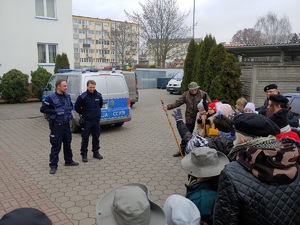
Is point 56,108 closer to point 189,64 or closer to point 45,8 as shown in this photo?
point 189,64

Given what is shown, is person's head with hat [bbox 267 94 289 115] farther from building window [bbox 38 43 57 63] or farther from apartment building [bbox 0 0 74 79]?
building window [bbox 38 43 57 63]

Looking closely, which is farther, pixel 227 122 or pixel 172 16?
pixel 172 16

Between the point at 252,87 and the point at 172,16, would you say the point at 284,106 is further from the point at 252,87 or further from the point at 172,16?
the point at 172,16

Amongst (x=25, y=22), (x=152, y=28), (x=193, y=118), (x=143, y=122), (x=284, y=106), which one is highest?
(x=152, y=28)

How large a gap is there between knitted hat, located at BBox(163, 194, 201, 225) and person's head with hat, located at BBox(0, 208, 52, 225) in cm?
108

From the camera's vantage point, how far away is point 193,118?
645 cm

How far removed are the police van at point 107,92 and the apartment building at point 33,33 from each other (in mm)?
9427

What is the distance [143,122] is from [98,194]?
21.8 feet

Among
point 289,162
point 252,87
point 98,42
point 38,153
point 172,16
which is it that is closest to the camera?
point 289,162

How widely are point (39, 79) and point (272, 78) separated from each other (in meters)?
12.7

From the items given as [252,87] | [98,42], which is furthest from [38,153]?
[98,42]

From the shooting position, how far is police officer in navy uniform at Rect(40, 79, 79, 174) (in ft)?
17.8

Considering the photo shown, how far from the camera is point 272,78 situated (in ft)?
38.7

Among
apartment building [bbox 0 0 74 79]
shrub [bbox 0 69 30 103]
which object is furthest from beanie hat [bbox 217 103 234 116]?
apartment building [bbox 0 0 74 79]
